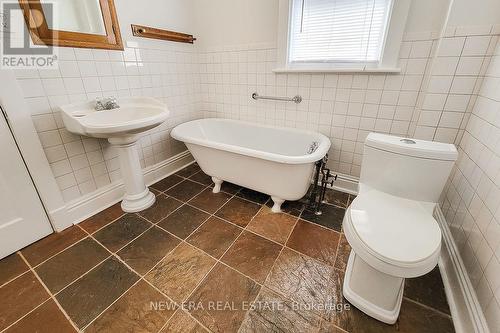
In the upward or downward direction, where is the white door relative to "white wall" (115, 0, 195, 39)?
downward

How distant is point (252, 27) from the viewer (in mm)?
2139

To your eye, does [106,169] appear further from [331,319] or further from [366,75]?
[366,75]

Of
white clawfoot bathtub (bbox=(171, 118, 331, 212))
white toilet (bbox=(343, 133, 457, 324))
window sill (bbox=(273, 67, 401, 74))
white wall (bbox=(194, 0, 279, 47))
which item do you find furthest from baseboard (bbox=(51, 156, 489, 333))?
white wall (bbox=(194, 0, 279, 47))

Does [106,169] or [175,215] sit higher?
[106,169]

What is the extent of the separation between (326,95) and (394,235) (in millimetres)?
1379

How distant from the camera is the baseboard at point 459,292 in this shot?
3.14 ft

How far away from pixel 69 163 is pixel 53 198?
0.90 ft

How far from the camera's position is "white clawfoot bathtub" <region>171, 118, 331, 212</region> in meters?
1.63

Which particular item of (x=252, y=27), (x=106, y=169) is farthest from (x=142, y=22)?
(x=106, y=169)

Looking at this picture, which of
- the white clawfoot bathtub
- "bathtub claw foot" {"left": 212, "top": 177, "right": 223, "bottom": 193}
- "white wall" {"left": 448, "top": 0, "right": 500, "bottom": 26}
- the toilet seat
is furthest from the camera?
"bathtub claw foot" {"left": 212, "top": 177, "right": 223, "bottom": 193}

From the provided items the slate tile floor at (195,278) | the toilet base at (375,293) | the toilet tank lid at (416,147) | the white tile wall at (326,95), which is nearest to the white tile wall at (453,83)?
the white tile wall at (326,95)

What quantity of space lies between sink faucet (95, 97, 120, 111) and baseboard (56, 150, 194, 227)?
686 mm

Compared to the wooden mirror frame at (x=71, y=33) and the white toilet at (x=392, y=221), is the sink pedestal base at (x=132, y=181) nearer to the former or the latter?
the wooden mirror frame at (x=71, y=33)

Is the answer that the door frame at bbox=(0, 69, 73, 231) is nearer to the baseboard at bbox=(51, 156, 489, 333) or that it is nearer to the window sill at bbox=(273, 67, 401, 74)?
the baseboard at bbox=(51, 156, 489, 333)
